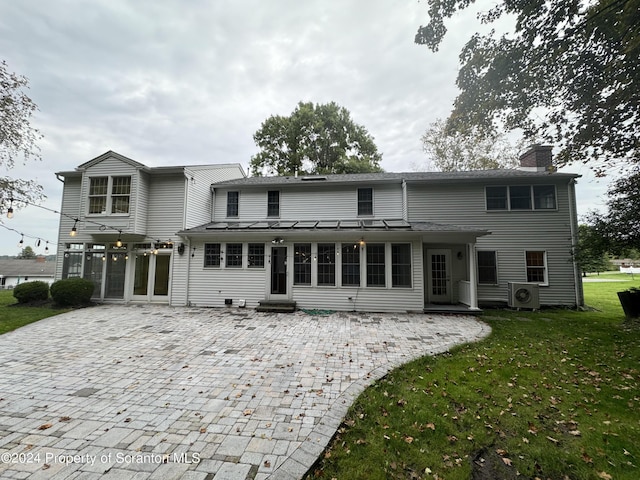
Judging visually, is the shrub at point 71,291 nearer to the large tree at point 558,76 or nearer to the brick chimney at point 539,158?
the large tree at point 558,76

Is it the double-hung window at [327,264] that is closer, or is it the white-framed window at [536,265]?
the double-hung window at [327,264]

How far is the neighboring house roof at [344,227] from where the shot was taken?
9259mm

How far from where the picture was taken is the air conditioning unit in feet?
33.0

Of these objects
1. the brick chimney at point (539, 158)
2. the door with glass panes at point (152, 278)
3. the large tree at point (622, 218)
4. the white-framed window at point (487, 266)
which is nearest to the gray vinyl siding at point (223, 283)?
the door with glass panes at point (152, 278)

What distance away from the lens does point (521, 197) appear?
1102 cm

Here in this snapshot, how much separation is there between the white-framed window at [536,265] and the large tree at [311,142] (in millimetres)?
14772

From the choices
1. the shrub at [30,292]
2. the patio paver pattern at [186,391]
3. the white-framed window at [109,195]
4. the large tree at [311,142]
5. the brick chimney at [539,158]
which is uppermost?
the large tree at [311,142]

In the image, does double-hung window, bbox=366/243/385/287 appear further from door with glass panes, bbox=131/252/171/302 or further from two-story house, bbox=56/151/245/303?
door with glass panes, bbox=131/252/171/302

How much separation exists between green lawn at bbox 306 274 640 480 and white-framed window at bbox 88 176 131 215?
12.4 metres

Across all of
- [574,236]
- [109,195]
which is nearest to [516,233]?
[574,236]

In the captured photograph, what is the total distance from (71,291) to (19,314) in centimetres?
150

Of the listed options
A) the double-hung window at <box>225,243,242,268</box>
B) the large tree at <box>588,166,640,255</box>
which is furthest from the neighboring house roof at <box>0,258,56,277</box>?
the large tree at <box>588,166,640,255</box>

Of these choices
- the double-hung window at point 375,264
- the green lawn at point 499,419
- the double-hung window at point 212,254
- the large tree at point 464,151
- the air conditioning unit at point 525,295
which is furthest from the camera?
the large tree at point 464,151

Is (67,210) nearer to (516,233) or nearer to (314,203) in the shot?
(314,203)
